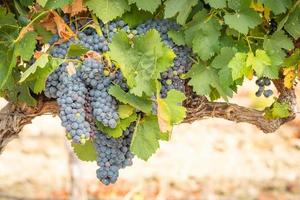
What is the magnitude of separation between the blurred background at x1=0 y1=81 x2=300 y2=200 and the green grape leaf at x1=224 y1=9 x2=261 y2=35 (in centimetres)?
458

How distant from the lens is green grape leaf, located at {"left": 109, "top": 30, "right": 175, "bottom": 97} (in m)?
Result: 1.39

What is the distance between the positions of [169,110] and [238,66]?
18cm

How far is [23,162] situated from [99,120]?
5.53 metres

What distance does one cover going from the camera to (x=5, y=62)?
60.5 inches

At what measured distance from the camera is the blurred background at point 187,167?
6395 millimetres

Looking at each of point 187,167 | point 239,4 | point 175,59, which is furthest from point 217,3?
point 187,167

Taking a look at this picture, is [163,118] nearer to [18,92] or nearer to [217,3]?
[217,3]

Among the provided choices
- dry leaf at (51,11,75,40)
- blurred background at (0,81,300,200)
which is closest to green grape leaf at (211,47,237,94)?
dry leaf at (51,11,75,40)

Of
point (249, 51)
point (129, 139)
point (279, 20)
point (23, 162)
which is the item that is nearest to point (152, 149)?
point (129, 139)

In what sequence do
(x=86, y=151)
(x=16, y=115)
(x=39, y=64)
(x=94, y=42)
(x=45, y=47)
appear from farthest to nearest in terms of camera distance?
(x=16, y=115)
(x=86, y=151)
(x=45, y=47)
(x=94, y=42)
(x=39, y=64)

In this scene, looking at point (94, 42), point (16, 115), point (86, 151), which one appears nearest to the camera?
point (94, 42)

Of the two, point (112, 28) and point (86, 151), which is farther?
point (86, 151)

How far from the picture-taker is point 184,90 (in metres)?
1.58

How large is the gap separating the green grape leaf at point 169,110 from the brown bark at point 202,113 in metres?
0.25
